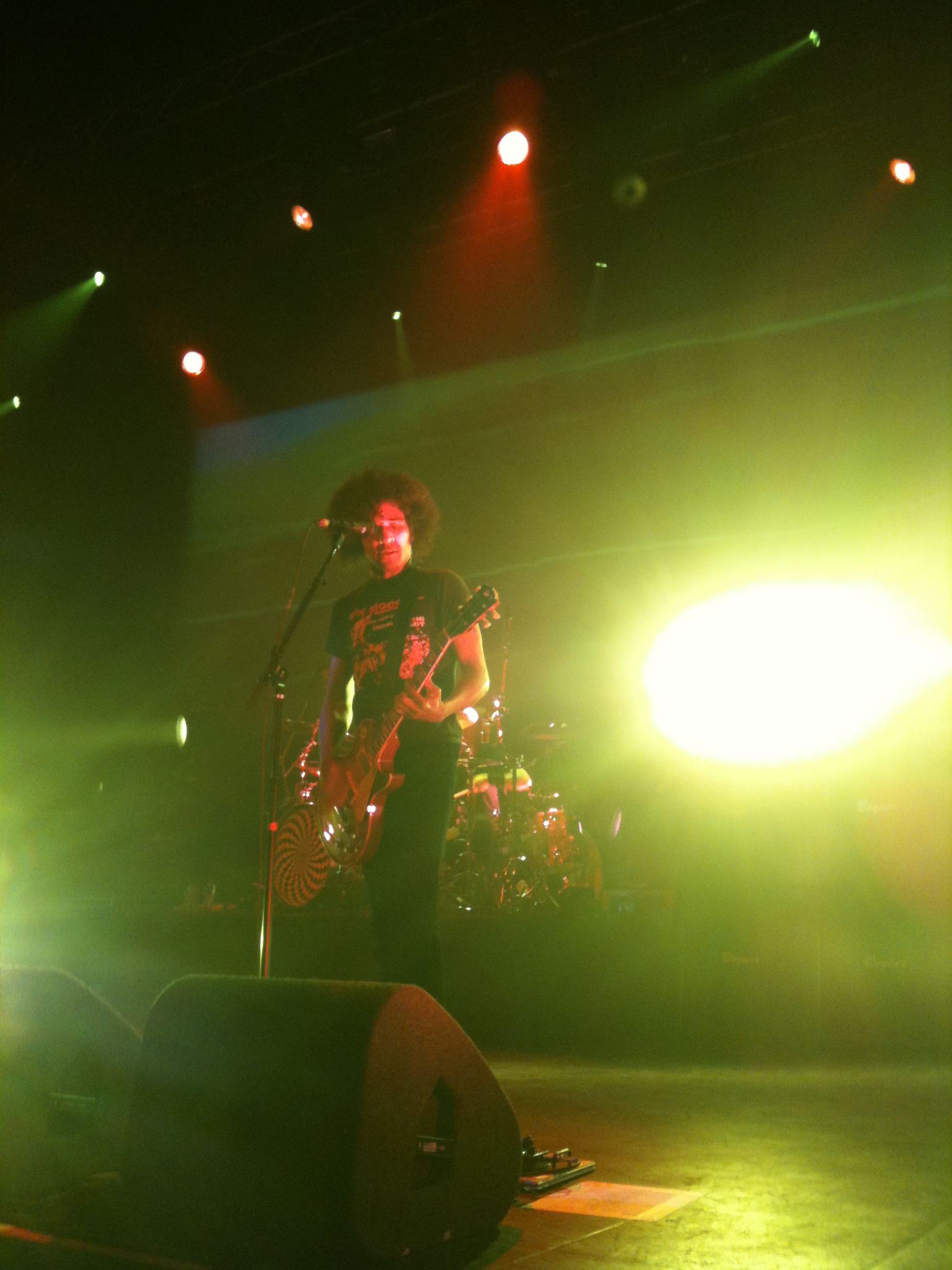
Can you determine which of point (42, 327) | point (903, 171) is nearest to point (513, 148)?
point (903, 171)

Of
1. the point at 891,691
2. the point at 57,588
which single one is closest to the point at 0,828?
the point at 57,588

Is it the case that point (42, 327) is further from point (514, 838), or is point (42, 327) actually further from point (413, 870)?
point (413, 870)

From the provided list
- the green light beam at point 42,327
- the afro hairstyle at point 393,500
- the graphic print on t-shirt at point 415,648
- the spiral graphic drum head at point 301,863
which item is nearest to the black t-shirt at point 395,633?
the graphic print on t-shirt at point 415,648

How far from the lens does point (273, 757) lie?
112 inches

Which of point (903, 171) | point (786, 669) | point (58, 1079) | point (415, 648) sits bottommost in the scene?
point (58, 1079)

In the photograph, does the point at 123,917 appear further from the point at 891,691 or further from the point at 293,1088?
the point at 293,1088

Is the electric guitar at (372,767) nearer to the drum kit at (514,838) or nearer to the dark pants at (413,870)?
the dark pants at (413,870)

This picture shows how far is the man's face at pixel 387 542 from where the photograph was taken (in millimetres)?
2822

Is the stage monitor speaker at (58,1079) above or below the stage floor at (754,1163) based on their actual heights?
above

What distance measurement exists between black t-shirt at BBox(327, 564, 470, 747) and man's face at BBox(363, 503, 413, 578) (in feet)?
0.11

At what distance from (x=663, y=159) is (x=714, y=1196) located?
5.18 meters

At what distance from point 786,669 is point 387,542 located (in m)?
3.78

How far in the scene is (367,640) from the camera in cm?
275

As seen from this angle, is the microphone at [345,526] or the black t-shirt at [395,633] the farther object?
the microphone at [345,526]
